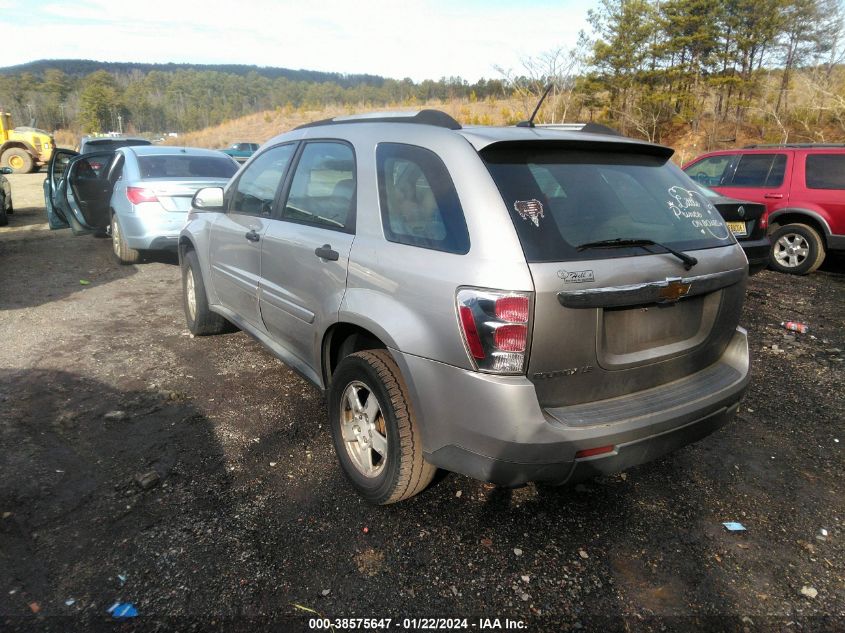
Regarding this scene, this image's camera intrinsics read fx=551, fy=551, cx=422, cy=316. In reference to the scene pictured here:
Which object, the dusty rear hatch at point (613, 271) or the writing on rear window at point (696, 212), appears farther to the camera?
the writing on rear window at point (696, 212)

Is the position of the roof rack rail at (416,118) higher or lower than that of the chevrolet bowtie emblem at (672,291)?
higher

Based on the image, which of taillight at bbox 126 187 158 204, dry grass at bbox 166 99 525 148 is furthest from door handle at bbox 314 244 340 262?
dry grass at bbox 166 99 525 148

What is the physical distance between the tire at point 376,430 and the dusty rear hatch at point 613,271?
2.04ft

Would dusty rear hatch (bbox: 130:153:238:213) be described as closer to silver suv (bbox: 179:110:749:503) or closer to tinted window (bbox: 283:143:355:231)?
tinted window (bbox: 283:143:355:231)

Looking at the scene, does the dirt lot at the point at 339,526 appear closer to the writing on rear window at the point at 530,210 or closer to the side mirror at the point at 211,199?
the side mirror at the point at 211,199

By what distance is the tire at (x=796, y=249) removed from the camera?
7.82 meters

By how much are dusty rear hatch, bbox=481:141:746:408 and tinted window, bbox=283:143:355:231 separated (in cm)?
87

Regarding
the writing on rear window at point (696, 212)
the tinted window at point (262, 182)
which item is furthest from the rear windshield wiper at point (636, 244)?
the tinted window at point (262, 182)

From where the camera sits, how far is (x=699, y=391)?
2422 mm

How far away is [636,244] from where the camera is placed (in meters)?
2.24

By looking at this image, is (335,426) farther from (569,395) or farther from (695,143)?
(695,143)

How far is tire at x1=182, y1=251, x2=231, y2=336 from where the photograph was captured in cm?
469

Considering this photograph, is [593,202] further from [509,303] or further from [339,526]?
[339,526]

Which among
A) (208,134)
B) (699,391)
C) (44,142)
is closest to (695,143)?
(699,391)
